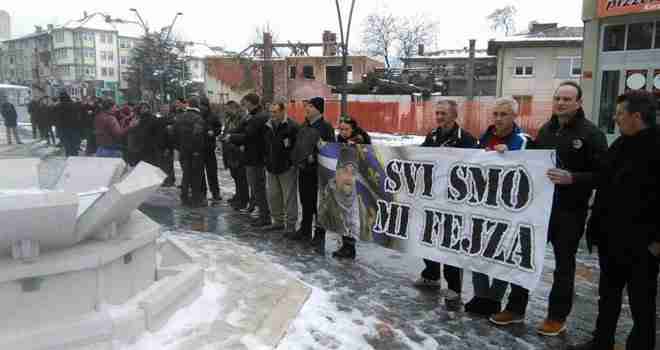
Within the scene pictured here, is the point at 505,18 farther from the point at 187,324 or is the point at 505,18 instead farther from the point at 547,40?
the point at 187,324

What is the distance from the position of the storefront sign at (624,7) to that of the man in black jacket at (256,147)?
37.6 ft

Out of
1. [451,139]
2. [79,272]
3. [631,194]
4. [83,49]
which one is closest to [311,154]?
[451,139]

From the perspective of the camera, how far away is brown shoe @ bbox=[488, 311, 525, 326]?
461cm

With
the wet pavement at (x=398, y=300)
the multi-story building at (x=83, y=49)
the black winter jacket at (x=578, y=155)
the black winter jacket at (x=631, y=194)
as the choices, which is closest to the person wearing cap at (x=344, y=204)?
the wet pavement at (x=398, y=300)

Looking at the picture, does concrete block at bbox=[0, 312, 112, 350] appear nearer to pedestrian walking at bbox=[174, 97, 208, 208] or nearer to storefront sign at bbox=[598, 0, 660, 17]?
pedestrian walking at bbox=[174, 97, 208, 208]

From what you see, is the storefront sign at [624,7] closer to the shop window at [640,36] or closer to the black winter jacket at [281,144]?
the shop window at [640,36]

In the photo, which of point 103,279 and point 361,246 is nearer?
point 103,279

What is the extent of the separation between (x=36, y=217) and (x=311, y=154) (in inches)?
155

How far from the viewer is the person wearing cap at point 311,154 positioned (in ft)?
22.1

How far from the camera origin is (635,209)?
367 centimetres

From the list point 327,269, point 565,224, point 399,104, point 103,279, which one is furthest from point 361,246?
point 399,104

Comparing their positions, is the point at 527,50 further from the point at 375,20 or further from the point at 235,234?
the point at 235,234

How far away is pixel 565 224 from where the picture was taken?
Answer: 4270 millimetres

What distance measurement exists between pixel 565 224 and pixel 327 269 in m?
2.58
